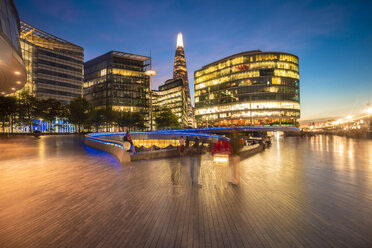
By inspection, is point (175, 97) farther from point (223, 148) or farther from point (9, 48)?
point (223, 148)

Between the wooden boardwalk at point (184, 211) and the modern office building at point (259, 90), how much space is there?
87498 millimetres

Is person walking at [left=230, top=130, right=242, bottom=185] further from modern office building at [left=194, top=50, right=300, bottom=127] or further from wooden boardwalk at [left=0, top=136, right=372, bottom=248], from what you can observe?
modern office building at [left=194, top=50, right=300, bottom=127]

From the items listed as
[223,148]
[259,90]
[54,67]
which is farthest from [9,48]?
[259,90]

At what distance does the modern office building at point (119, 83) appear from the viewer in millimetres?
92562

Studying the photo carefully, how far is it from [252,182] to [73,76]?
90.8 metres

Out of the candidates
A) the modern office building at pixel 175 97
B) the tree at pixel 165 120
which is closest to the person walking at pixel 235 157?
the tree at pixel 165 120

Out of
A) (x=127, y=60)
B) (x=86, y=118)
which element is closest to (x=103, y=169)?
(x=86, y=118)

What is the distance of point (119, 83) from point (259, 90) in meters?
69.9

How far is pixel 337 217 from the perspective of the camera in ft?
14.1

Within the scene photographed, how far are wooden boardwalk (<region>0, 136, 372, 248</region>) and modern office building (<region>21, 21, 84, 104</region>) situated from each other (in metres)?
75.2

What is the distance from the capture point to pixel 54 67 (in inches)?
2896

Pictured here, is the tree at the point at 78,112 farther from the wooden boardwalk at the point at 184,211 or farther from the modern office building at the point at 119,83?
the wooden boardwalk at the point at 184,211

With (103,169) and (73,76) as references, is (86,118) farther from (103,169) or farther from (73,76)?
(103,169)

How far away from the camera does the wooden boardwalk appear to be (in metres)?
3.42
